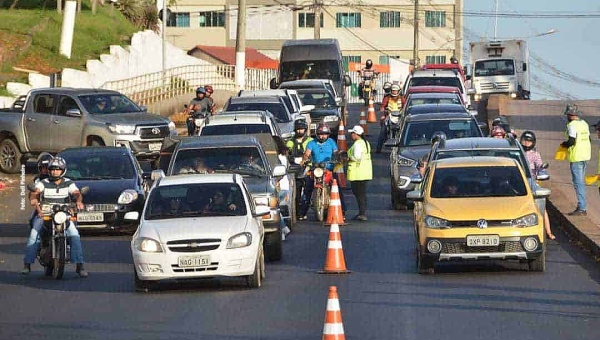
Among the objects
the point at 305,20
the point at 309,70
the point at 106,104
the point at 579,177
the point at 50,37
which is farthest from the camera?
the point at 305,20

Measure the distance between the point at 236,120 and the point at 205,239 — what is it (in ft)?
34.0

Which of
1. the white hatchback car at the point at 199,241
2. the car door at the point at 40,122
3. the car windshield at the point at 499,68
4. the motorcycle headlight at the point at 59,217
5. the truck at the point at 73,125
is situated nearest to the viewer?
the white hatchback car at the point at 199,241

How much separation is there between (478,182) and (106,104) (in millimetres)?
17888

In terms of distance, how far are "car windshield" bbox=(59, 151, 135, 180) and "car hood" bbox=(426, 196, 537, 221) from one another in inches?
324

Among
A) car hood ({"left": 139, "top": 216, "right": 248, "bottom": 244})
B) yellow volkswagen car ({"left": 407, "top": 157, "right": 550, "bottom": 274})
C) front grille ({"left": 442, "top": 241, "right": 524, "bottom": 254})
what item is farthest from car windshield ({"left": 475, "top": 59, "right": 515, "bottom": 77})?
car hood ({"left": 139, "top": 216, "right": 248, "bottom": 244})

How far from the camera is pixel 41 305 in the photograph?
55.0 ft

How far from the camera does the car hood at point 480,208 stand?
18.5m

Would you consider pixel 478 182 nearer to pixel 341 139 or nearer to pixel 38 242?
pixel 38 242

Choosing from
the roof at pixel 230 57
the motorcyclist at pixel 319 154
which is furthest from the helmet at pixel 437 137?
the roof at pixel 230 57

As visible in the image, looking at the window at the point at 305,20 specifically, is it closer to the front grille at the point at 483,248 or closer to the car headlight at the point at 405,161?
the car headlight at the point at 405,161

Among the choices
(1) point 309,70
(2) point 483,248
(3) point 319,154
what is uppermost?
(1) point 309,70

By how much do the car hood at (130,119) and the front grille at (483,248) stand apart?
1728cm

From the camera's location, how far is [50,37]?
5347cm

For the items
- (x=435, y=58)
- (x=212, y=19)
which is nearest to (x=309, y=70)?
(x=435, y=58)
